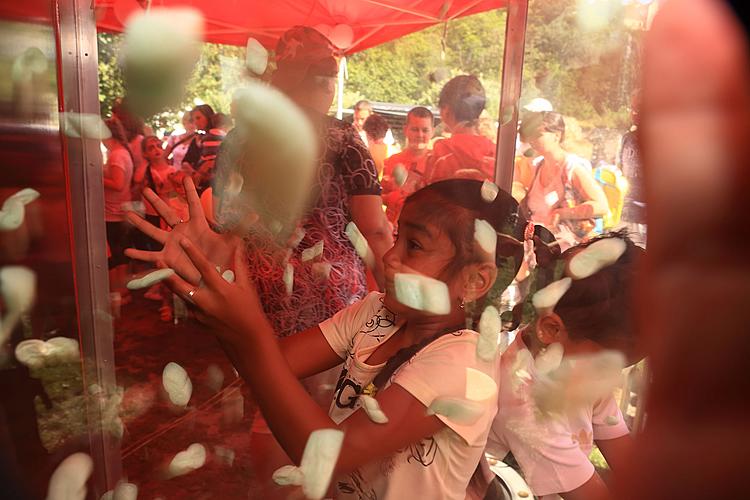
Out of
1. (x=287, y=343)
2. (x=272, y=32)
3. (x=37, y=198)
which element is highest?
(x=272, y=32)

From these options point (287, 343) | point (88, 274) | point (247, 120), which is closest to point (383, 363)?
point (287, 343)

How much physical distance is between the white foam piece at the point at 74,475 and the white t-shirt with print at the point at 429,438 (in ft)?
1.12

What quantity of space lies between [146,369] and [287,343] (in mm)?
204

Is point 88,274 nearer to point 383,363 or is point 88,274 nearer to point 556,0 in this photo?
point 383,363

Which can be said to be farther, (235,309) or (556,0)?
(556,0)

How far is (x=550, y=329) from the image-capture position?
65 cm

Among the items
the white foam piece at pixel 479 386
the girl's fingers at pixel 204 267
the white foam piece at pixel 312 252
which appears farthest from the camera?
the white foam piece at pixel 312 252

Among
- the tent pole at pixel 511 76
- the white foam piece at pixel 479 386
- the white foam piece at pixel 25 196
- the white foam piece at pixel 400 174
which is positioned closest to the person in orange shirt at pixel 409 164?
the white foam piece at pixel 400 174

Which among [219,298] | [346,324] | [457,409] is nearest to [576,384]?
[457,409]

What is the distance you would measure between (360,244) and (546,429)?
0.32m

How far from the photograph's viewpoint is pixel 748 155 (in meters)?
0.23

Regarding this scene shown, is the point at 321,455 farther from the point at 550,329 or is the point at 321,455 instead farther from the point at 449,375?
the point at 550,329

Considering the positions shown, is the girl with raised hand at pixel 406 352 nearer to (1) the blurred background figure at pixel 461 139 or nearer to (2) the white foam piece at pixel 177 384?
(1) the blurred background figure at pixel 461 139

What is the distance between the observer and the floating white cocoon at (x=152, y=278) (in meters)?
0.51
